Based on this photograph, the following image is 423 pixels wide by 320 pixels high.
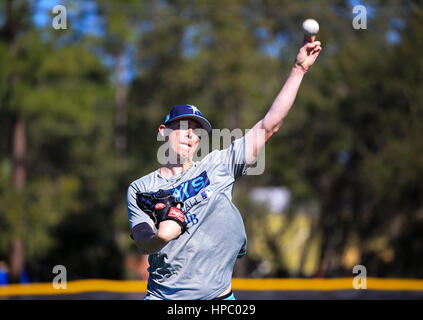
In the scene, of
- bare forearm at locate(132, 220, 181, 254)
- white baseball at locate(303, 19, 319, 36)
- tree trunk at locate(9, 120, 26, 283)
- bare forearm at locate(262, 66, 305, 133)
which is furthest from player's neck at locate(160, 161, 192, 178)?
tree trunk at locate(9, 120, 26, 283)

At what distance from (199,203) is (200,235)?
0.17 meters

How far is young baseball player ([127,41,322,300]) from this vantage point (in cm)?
315

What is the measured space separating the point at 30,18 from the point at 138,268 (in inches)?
386

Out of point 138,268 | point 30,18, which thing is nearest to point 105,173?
point 138,268

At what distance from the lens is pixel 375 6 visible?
20.2 meters

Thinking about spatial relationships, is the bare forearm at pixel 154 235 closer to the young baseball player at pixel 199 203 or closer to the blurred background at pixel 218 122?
the young baseball player at pixel 199 203

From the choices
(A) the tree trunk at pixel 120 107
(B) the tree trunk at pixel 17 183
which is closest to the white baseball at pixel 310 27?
(B) the tree trunk at pixel 17 183

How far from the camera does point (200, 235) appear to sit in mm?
3191

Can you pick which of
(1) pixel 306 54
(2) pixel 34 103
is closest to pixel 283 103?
(1) pixel 306 54

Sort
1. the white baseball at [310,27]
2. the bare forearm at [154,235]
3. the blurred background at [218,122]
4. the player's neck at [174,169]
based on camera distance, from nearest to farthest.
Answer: the bare forearm at [154,235], the white baseball at [310,27], the player's neck at [174,169], the blurred background at [218,122]

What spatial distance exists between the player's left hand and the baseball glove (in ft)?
3.21

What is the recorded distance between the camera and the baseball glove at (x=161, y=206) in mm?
2887
